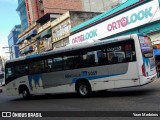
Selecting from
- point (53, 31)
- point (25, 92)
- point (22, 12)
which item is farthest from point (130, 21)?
point (22, 12)

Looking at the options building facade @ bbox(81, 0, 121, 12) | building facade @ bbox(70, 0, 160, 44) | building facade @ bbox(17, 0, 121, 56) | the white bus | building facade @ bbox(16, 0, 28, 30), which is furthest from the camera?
building facade @ bbox(16, 0, 28, 30)

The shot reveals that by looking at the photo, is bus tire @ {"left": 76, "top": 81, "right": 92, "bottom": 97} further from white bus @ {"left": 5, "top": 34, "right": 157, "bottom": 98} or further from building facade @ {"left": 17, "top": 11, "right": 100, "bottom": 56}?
building facade @ {"left": 17, "top": 11, "right": 100, "bottom": 56}

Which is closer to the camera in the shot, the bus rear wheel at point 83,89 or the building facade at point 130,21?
the bus rear wheel at point 83,89

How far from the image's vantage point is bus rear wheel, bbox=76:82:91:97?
1593cm

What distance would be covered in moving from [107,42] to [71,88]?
3.44 metres

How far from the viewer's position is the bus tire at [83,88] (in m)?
15.9

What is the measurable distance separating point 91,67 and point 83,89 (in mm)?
1434

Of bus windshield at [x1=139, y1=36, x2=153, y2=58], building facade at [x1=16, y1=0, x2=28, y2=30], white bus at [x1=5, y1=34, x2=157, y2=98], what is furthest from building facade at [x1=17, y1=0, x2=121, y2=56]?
bus windshield at [x1=139, y1=36, x2=153, y2=58]

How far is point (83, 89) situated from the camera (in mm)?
16172

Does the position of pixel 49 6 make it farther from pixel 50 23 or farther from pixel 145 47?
pixel 145 47

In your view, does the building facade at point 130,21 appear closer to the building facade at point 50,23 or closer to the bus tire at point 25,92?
the building facade at point 50,23

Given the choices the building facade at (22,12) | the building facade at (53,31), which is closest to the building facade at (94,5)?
the building facade at (53,31)

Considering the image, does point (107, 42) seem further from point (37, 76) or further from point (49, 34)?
point (49, 34)

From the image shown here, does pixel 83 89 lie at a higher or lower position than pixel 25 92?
higher
